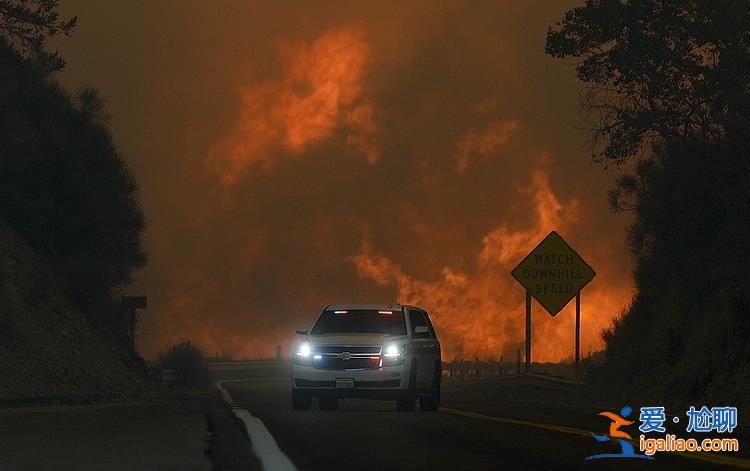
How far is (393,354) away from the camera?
24766 millimetres

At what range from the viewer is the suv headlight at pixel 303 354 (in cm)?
2492

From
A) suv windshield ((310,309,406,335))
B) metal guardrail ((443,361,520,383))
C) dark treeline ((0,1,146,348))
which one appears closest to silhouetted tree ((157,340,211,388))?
metal guardrail ((443,361,520,383))

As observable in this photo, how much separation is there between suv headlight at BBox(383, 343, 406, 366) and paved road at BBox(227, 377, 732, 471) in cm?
372

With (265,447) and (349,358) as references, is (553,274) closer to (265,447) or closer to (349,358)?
(349,358)

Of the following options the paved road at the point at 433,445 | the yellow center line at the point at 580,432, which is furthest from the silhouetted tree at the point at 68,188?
the paved road at the point at 433,445

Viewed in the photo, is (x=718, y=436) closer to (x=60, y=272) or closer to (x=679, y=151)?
(x=679, y=151)

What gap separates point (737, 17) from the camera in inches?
1428

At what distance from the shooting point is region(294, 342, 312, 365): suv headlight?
24.9m

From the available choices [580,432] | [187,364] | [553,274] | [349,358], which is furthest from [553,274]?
[187,364]

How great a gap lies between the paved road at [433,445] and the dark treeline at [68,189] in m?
30.4

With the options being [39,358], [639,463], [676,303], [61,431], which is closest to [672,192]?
[676,303]

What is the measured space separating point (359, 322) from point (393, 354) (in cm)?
151

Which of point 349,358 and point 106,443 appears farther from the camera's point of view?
point 349,358

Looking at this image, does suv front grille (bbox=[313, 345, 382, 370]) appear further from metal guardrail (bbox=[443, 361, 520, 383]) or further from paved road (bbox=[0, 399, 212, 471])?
metal guardrail (bbox=[443, 361, 520, 383])
